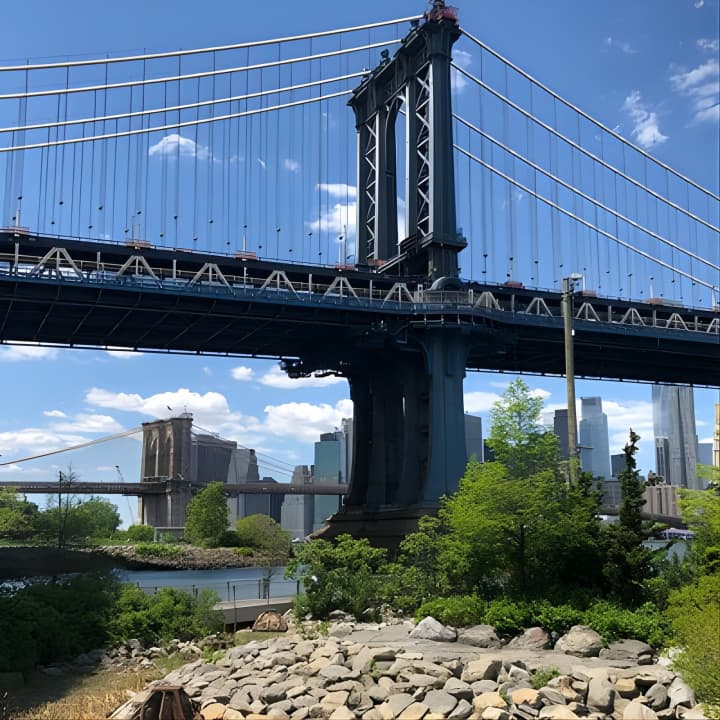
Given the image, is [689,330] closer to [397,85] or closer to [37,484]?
[397,85]

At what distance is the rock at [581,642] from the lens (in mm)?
24281

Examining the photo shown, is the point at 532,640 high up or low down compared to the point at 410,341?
down

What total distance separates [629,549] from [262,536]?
9629 centimetres

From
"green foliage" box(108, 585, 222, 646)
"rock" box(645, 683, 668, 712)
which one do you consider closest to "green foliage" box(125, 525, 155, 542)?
"green foliage" box(108, 585, 222, 646)

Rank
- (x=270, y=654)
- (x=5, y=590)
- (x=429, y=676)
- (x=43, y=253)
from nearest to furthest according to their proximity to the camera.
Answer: (x=429, y=676), (x=270, y=654), (x=5, y=590), (x=43, y=253)

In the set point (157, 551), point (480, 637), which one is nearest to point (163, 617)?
point (480, 637)

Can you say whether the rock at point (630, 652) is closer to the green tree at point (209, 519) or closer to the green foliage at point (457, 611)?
the green foliage at point (457, 611)

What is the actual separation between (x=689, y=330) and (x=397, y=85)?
31288mm

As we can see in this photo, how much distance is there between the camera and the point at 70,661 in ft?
107

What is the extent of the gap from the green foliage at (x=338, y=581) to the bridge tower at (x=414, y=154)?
31000mm

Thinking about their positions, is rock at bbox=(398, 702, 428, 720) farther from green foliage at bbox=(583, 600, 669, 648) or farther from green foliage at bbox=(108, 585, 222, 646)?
green foliage at bbox=(108, 585, 222, 646)

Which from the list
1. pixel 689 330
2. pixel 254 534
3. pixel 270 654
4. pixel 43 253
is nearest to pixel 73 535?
pixel 254 534

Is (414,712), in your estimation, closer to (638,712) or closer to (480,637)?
(638,712)

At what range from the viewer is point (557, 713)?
64.1ft
